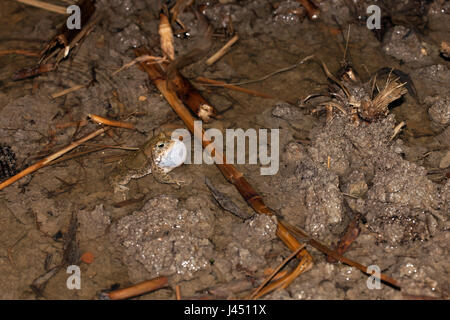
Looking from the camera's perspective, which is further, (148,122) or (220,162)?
(148,122)

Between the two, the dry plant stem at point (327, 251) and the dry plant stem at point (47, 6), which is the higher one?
the dry plant stem at point (47, 6)

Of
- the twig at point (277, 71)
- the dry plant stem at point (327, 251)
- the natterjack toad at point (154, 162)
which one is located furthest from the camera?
the twig at point (277, 71)

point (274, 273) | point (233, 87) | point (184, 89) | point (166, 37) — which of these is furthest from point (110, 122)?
point (274, 273)

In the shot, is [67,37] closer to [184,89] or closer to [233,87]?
[184,89]

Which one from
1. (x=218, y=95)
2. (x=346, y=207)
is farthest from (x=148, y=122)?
(x=346, y=207)

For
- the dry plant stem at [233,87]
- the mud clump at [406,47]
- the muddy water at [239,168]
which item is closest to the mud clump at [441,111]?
the muddy water at [239,168]

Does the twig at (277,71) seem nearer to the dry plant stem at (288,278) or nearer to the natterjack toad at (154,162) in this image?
the natterjack toad at (154,162)

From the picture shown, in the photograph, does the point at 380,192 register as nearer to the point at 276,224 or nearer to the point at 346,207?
the point at 346,207
